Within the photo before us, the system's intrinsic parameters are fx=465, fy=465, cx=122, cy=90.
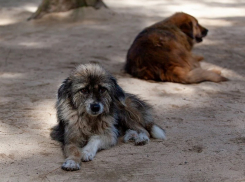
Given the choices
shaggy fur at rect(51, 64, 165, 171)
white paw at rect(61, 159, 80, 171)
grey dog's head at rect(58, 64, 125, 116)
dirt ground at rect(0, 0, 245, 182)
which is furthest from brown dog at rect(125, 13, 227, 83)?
white paw at rect(61, 159, 80, 171)

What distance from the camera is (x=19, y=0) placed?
14.3 metres

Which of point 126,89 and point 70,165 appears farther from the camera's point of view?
point 126,89

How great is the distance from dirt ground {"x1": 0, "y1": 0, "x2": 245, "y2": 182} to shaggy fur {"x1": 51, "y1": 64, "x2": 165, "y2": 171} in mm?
144

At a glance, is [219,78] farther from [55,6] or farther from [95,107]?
[55,6]

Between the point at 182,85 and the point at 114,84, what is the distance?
2.51 m

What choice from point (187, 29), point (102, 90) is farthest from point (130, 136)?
point (187, 29)

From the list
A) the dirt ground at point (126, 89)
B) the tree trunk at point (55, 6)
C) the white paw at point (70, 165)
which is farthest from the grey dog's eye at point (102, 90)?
the tree trunk at point (55, 6)

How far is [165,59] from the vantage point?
7785 millimetres

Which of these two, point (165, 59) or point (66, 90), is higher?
point (66, 90)

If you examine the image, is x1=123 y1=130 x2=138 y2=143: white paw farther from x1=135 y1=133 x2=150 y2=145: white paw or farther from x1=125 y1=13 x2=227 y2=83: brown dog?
x1=125 y1=13 x2=227 y2=83: brown dog

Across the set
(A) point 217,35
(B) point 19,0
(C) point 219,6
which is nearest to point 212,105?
(A) point 217,35

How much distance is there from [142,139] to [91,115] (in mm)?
644

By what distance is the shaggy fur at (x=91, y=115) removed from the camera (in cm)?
501

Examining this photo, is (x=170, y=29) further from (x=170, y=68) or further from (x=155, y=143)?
(x=155, y=143)
